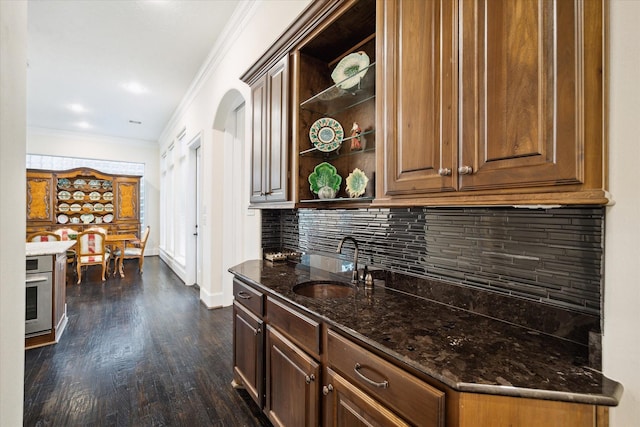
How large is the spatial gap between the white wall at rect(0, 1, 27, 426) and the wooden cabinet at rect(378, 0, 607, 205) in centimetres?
147

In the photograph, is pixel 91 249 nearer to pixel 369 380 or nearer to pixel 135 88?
pixel 135 88

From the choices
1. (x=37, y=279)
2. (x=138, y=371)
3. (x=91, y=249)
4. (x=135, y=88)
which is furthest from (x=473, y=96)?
(x=91, y=249)

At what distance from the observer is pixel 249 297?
1.87 meters

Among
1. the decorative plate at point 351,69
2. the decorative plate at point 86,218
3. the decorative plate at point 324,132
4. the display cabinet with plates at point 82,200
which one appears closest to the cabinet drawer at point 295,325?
the decorative plate at point 324,132

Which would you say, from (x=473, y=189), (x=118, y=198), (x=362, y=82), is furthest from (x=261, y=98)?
(x=118, y=198)

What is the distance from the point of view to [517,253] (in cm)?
114

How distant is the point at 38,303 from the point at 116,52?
315cm

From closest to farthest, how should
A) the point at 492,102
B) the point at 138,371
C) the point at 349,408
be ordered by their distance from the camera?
the point at 492,102 → the point at 349,408 → the point at 138,371

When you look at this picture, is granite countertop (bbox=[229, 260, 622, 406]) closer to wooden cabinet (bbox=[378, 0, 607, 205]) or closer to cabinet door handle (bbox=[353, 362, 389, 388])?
cabinet door handle (bbox=[353, 362, 389, 388])

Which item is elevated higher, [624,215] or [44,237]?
[624,215]

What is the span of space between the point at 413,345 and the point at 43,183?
8.66 meters

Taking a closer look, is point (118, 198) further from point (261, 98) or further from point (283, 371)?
point (283, 371)

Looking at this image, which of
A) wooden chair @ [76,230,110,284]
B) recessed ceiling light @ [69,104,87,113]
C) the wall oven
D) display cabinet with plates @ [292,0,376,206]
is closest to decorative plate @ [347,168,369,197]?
display cabinet with plates @ [292,0,376,206]

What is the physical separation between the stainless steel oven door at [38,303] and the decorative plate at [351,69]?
11.2 ft
